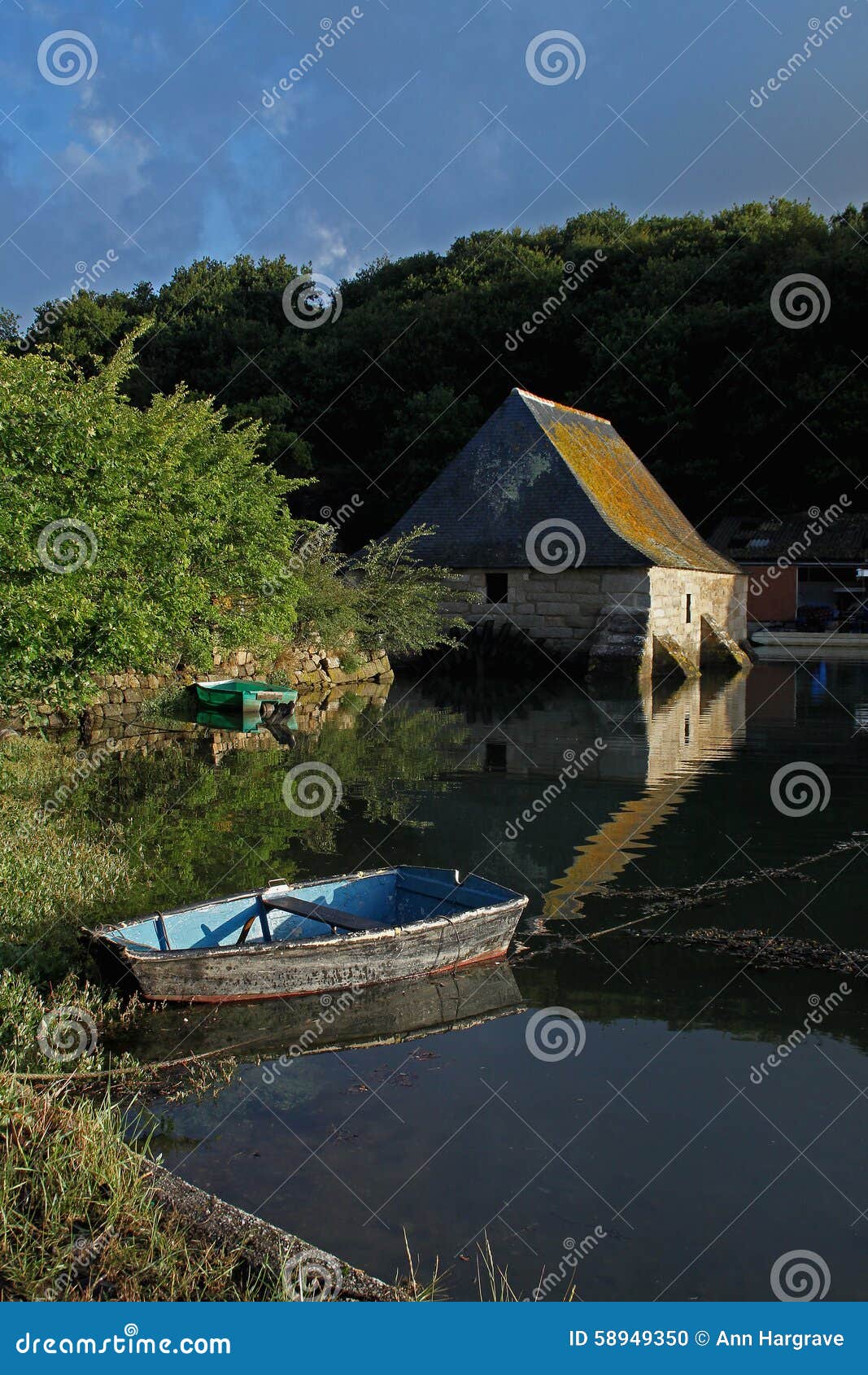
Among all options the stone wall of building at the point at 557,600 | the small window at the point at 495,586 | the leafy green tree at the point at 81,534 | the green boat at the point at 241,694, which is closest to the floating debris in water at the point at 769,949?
the leafy green tree at the point at 81,534

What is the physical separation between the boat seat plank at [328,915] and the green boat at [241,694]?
13.5 m

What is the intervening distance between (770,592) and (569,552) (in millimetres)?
14947

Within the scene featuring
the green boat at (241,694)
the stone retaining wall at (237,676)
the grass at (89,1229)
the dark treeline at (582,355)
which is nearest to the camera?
the grass at (89,1229)

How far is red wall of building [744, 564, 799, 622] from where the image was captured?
40.7m

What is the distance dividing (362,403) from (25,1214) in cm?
4881

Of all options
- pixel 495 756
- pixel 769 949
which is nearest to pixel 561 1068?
pixel 769 949

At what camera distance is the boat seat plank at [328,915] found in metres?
7.75

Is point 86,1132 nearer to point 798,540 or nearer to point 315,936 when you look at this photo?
point 315,936

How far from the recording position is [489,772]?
1522cm

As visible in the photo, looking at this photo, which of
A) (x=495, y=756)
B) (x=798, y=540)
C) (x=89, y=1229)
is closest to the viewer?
(x=89, y=1229)

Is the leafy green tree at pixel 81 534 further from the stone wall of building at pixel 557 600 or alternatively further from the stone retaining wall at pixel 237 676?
the stone wall of building at pixel 557 600

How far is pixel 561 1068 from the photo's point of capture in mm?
6457

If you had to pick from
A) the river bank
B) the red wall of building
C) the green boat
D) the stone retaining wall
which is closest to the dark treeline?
the red wall of building

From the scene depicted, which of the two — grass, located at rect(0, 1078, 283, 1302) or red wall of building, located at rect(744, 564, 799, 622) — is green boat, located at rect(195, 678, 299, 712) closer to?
→ grass, located at rect(0, 1078, 283, 1302)
